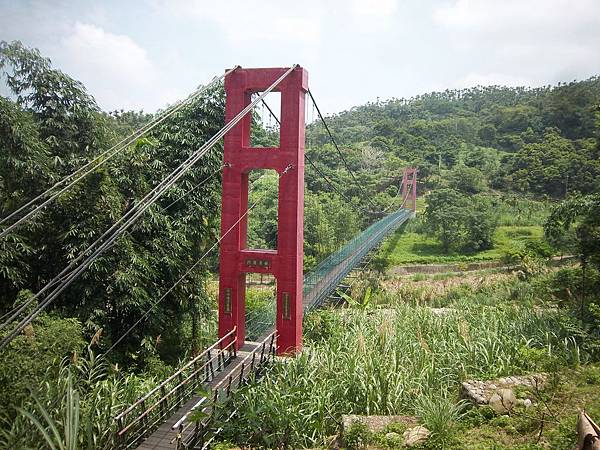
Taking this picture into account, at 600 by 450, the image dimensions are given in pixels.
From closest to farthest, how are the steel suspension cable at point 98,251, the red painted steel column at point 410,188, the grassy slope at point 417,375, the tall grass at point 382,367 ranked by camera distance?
1. the steel suspension cable at point 98,251
2. the grassy slope at point 417,375
3. the tall grass at point 382,367
4. the red painted steel column at point 410,188

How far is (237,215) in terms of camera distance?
211 inches

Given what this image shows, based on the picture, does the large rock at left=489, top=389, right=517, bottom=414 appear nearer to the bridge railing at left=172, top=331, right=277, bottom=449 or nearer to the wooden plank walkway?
the bridge railing at left=172, top=331, right=277, bottom=449

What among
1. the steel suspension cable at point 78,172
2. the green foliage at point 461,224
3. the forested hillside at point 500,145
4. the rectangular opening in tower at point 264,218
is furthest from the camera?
the forested hillside at point 500,145

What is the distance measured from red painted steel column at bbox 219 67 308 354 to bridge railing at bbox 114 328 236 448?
0.60 meters

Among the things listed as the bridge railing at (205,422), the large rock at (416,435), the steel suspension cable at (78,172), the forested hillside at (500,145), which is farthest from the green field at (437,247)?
the bridge railing at (205,422)

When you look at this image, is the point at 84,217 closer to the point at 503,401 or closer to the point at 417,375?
the point at 417,375

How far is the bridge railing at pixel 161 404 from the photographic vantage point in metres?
3.13

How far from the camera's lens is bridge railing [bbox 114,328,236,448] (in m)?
3.13

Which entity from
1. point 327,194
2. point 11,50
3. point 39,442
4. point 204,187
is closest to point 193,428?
point 39,442

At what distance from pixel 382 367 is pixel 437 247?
13.9 m

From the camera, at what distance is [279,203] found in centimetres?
533

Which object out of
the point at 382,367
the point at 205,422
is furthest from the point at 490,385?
the point at 205,422

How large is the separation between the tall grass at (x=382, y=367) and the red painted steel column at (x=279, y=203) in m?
0.65

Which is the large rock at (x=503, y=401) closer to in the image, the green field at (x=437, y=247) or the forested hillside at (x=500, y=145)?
the green field at (x=437, y=247)
